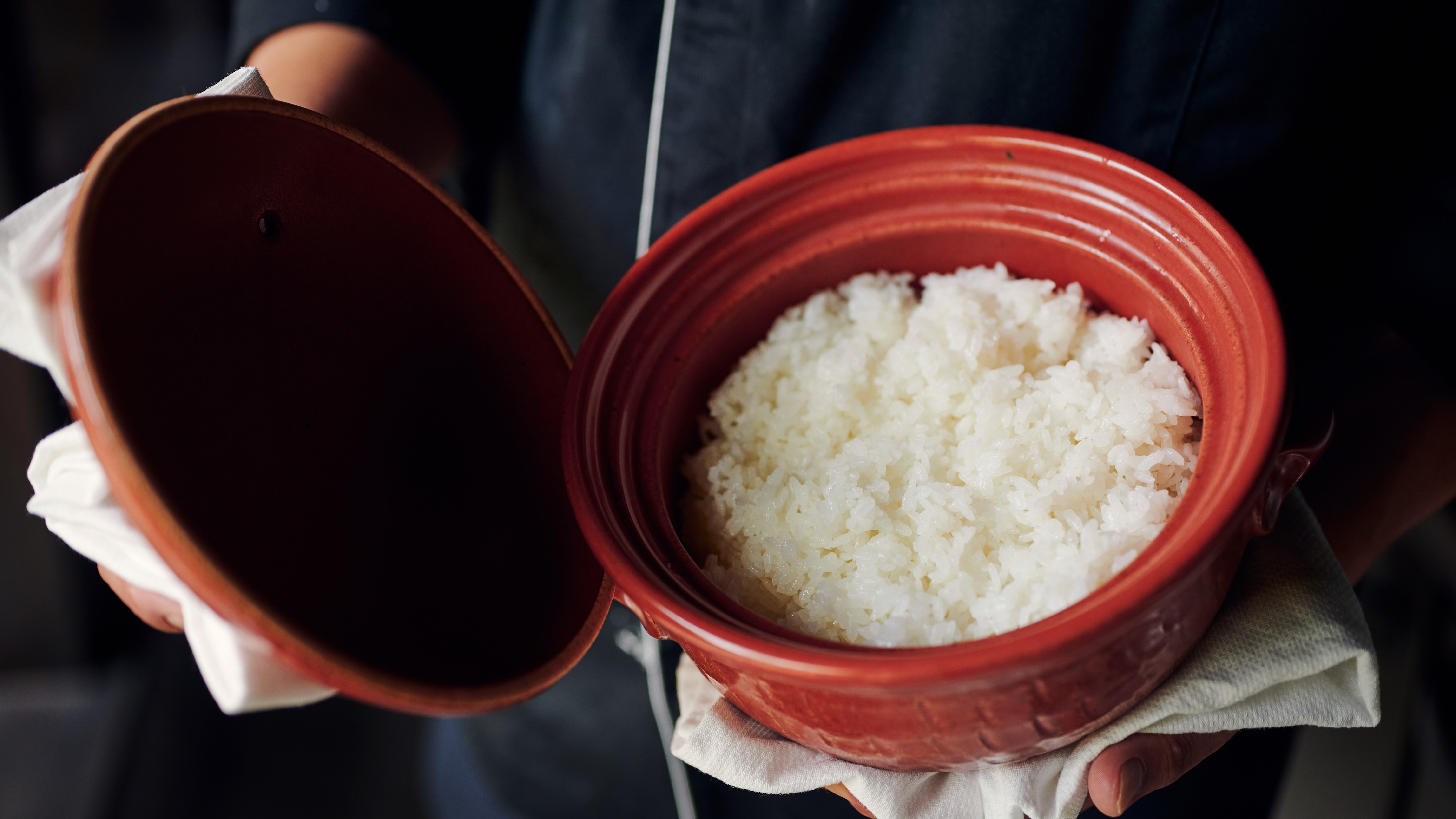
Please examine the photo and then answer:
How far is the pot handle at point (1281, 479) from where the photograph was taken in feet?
2.28

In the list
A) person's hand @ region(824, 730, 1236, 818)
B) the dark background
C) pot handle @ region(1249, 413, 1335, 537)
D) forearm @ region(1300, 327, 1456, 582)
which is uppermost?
pot handle @ region(1249, 413, 1335, 537)

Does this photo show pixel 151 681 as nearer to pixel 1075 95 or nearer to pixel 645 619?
pixel 645 619

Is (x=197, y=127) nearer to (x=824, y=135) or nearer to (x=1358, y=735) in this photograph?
(x=824, y=135)

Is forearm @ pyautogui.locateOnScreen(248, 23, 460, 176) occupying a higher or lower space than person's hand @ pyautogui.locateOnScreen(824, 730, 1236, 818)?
higher

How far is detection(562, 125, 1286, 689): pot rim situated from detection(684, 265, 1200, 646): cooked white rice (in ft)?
0.25

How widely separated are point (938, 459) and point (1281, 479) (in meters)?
0.28

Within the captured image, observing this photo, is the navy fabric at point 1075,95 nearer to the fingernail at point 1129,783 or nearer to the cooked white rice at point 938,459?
the cooked white rice at point 938,459

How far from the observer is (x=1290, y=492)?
34.4 inches

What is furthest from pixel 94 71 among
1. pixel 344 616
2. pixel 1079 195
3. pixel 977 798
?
pixel 977 798

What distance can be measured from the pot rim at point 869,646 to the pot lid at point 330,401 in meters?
0.08

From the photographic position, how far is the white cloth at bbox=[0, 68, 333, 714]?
1.80 ft

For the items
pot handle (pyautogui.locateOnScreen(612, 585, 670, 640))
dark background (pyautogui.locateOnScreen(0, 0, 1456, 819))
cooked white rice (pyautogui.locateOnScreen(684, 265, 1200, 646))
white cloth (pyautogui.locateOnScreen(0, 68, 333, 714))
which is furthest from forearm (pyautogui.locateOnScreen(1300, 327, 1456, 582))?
white cloth (pyautogui.locateOnScreen(0, 68, 333, 714))

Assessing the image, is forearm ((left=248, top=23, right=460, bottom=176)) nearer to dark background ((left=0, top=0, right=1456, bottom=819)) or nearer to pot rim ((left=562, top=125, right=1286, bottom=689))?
pot rim ((left=562, top=125, right=1286, bottom=689))

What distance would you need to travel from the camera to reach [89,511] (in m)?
0.58
